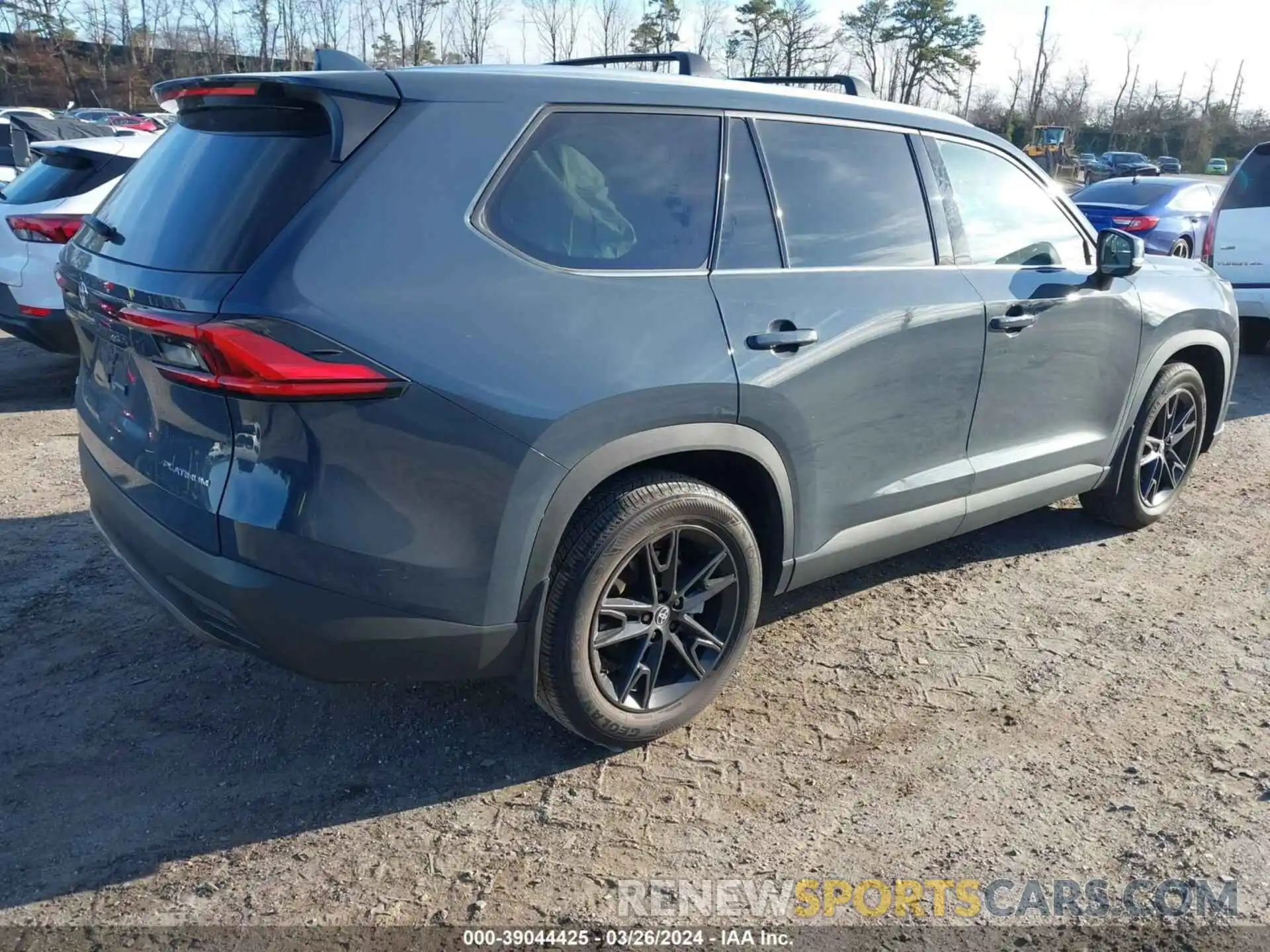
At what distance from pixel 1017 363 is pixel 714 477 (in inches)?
56.3

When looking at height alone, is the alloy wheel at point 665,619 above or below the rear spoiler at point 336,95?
below

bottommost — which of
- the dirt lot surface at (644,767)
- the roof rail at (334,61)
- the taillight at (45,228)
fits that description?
the dirt lot surface at (644,767)

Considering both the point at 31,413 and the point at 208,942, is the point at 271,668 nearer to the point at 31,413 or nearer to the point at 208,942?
the point at 208,942

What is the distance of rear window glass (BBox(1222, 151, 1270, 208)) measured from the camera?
344 inches

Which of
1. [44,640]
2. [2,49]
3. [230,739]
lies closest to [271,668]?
[230,739]

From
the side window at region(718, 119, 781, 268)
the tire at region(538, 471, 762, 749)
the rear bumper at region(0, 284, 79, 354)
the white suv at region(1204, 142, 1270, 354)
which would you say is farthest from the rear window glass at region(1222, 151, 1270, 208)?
the rear bumper at region(0, 284, 79, 354)

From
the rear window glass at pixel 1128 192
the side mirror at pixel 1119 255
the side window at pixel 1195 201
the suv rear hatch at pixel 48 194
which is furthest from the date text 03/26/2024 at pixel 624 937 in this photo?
the side window at pixel 1195 201

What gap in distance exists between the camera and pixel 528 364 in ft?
8.06

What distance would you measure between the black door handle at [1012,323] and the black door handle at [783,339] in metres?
0.96

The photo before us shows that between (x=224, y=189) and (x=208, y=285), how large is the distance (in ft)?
1.03

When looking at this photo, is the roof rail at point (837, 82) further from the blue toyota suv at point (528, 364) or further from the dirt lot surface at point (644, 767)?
the dirt lot surface at point (644, 767)

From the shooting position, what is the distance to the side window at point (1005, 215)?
3756 millimetres

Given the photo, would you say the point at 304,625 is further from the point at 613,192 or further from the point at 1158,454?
the point at 1158,454

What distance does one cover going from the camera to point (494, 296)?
245 centimetres
